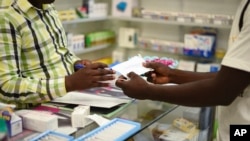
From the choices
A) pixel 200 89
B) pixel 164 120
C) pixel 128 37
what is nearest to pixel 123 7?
pixel 128 37

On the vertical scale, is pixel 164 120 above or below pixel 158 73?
below

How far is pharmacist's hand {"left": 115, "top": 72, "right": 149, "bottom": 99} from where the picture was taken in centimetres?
117

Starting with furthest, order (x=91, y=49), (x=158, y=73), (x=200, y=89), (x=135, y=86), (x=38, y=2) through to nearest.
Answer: (x=91, y=49), (x=38, y=2), (x=158, y=73), (x=135, y=86), (x=200, y=89)

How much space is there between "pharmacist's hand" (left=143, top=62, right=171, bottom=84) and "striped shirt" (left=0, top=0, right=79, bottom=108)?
0.39 meters

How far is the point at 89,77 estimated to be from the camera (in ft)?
4.61

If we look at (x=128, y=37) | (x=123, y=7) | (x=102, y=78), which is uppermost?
(x=123, y=7)

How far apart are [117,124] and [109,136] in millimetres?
120

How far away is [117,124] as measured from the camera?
1.27 m

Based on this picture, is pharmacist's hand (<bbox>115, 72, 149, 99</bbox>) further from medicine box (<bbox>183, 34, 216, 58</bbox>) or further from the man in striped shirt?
medicine box (<bbox>183, 34, 216, 58</bbox>)

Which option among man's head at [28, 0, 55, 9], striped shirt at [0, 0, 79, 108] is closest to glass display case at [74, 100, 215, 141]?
striped shirt at [0, 0, 79, 108]

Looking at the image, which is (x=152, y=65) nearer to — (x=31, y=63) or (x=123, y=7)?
(x=31, y=63)

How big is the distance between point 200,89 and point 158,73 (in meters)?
0.47

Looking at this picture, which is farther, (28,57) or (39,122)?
(28,57)

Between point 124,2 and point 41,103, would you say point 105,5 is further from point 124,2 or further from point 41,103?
point 41,103
